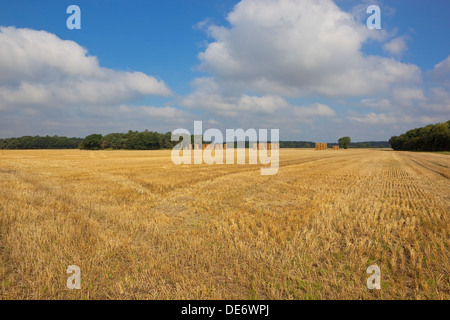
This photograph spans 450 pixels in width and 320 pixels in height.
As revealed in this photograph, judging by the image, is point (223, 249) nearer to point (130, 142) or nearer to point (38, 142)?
point (130, 142)

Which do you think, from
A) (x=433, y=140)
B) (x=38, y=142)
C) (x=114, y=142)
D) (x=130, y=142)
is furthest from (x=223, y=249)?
(x=38, y=142)

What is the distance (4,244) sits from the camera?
5.33 meters

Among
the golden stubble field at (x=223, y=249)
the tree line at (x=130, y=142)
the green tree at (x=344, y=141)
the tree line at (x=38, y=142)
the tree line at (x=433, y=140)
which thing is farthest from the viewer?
the green tree at (x=344, y=141)

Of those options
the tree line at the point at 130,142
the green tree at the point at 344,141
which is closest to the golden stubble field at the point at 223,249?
the tree line at the point at 130,142

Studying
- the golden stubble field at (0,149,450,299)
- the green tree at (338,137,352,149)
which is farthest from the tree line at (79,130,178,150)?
the green tree at (338,137,352,149)

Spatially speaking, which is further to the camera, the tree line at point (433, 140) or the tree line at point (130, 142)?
the tree line at point (130, 142)

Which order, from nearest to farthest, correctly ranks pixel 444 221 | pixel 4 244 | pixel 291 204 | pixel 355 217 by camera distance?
1. pixel 4 244
2. pixel 444 221
3. pixel 355 217
4. pixel 291 204

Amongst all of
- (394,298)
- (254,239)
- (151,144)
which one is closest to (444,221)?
(394,298)

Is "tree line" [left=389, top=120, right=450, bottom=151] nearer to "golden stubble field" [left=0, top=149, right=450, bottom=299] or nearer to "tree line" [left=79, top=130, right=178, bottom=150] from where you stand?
"golden stubble field" [left=0, top=149, right=450, bottom=299]

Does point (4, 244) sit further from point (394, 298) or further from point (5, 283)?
point (394, 298)

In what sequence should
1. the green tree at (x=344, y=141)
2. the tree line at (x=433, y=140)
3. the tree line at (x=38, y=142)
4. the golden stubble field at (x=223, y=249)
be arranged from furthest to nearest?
1. the green tree at (x=344, y=141)
2. the tree line at (x=38, y=142)
3. the tree line at (x=433, y=140)
4. the golden stubble field at (x=223, y=249)

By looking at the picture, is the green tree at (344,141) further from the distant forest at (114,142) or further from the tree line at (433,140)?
the distant forest at (114,142)
